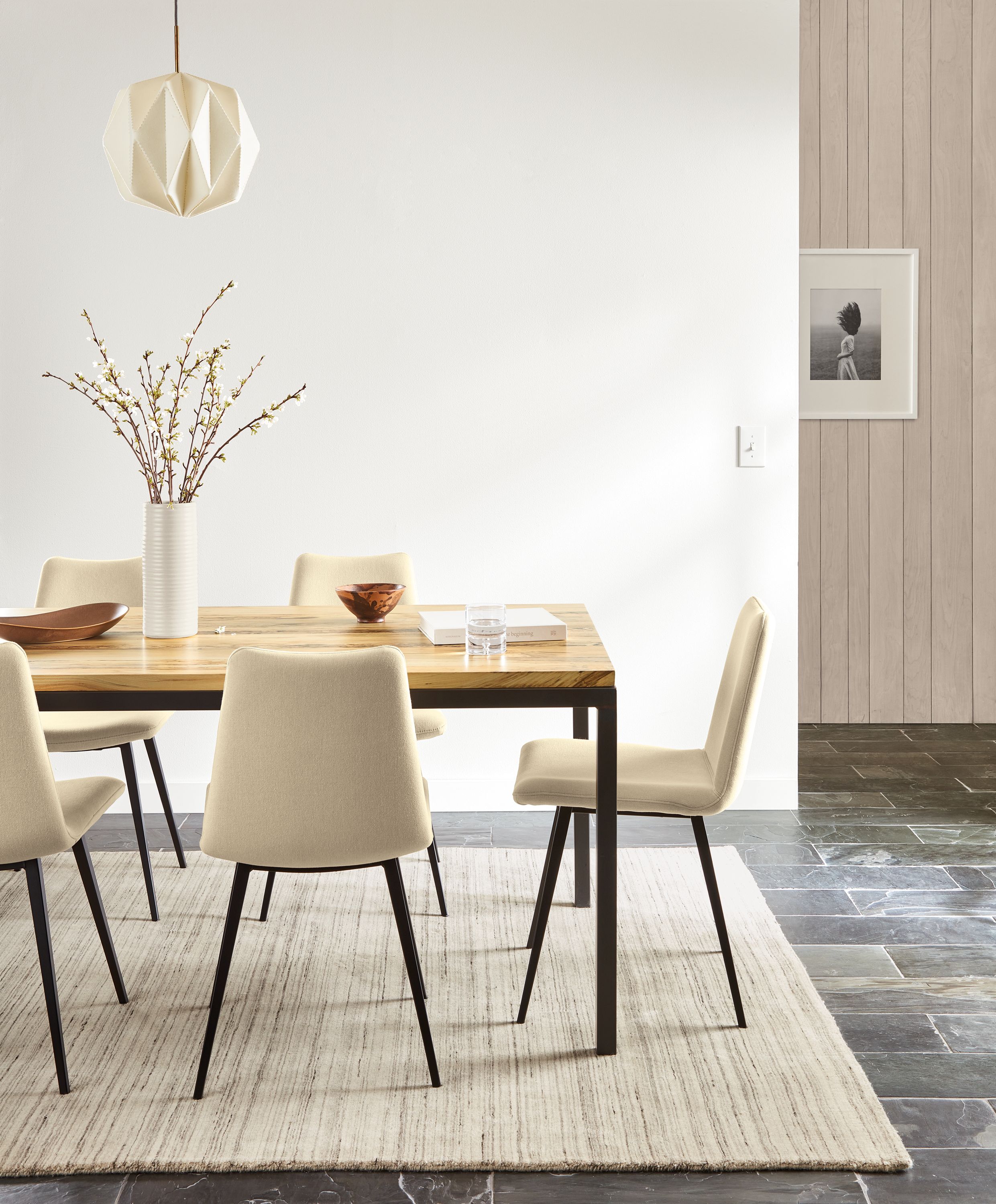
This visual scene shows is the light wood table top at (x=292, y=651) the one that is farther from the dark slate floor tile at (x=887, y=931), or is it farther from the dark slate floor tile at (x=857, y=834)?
the dark slate floor tile at (x=857, y=834)

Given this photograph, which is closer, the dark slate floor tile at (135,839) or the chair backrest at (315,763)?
the chair backrest at (315,763)

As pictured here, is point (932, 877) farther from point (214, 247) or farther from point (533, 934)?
point (214, 247)

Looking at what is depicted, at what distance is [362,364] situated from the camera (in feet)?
12.1

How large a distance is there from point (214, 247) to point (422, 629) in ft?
5.96

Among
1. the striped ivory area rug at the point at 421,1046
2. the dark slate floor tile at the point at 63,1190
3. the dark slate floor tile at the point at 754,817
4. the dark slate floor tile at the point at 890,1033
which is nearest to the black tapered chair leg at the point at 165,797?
the striped ivory area rug at the point at 421,1046

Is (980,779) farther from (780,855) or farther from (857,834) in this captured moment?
(780,855)

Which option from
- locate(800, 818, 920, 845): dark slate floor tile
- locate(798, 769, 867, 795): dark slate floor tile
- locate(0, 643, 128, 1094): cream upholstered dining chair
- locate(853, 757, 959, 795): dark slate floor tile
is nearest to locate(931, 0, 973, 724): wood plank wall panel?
locate(853, 757, 959, 795): dark slate floor tile

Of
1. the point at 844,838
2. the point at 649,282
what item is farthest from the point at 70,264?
the point at 844,838

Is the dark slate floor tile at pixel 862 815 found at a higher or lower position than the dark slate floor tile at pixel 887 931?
higher

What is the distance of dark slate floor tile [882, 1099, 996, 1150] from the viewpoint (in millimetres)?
1804

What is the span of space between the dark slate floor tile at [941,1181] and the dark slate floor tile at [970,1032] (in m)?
0.34

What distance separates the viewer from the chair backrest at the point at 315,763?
1846 mm

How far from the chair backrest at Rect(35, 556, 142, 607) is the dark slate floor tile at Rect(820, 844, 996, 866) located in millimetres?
2143

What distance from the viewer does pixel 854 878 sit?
302 cm
